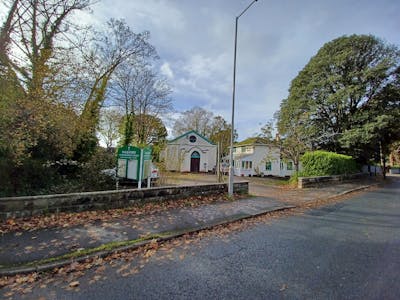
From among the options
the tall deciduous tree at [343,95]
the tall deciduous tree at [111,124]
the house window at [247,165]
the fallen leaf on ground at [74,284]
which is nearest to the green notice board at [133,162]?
the fallen leaf on ground at [74,284]

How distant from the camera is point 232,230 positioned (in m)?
5.49

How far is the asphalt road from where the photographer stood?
9.04ft

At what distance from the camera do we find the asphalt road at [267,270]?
108 inches

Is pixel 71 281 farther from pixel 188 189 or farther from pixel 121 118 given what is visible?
pixel 121 118

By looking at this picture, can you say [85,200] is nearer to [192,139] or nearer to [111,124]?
[111,124]

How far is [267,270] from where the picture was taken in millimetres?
3379

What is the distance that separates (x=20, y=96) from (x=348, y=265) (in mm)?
9164

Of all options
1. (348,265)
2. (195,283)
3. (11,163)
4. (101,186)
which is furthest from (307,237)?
(11,163)

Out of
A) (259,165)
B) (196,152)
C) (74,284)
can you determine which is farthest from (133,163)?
(259,165)

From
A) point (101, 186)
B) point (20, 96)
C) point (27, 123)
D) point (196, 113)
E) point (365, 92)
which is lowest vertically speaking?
point (101, 186)

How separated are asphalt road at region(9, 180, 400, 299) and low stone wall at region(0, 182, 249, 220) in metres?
3.07

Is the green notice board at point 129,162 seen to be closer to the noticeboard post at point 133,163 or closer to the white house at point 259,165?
the noticeboard post at point 133,163

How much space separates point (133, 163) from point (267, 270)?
22.8 ft

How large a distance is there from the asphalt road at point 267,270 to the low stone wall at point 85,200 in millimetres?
3072
